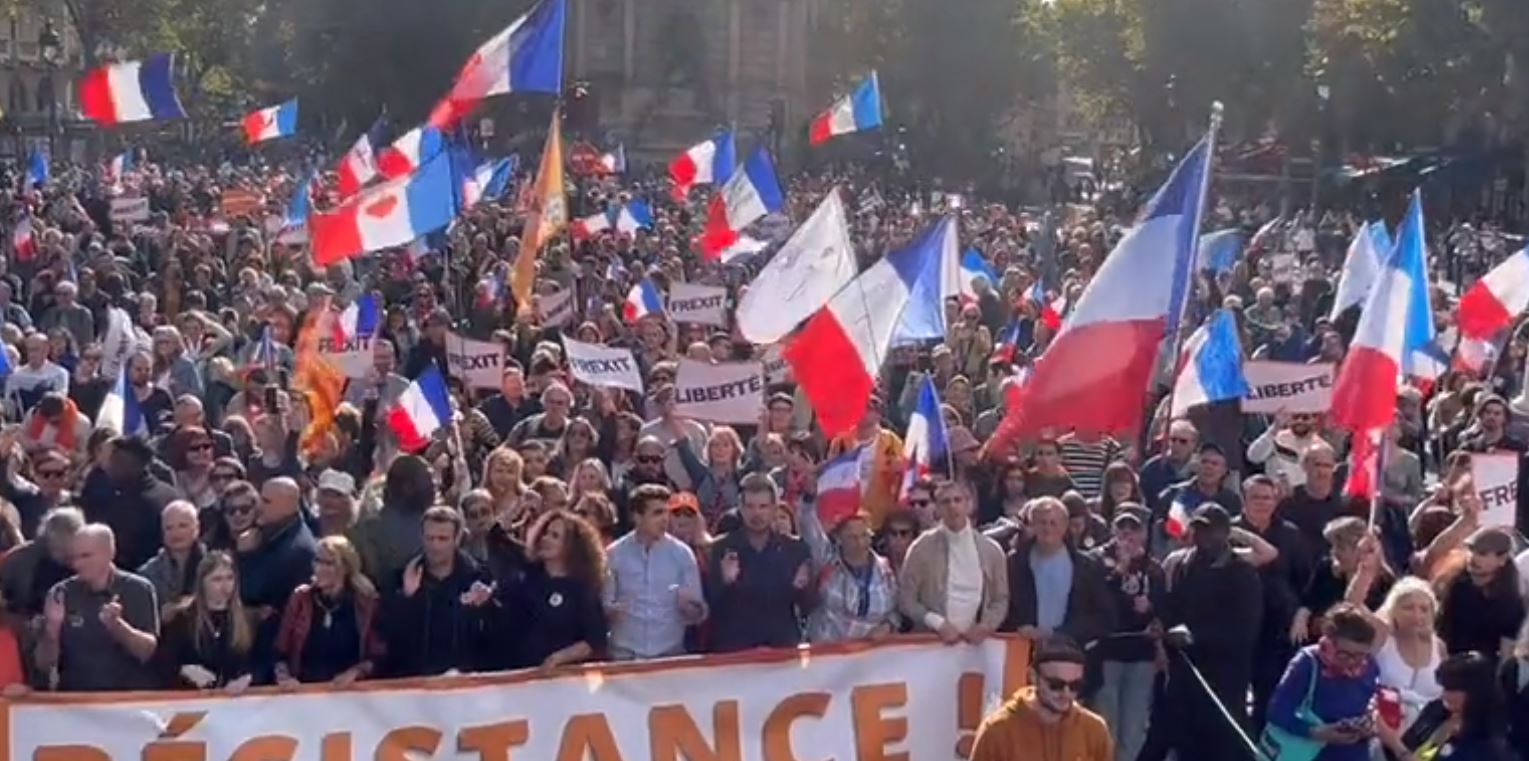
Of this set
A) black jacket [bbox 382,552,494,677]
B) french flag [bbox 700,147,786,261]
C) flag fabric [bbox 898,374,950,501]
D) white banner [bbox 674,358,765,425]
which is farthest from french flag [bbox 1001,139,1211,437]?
french flag [bbox 700,147,786,261]

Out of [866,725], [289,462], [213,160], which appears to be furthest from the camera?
[213,160]

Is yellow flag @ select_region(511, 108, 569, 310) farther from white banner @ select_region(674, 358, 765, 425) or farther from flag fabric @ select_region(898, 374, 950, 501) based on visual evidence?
flag fabric @ select_region(898, 374, 950, 501)

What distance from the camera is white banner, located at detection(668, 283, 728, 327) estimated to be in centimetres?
1894

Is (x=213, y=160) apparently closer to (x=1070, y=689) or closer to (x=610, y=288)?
(x=610, y=288)

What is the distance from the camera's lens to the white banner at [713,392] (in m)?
13.5

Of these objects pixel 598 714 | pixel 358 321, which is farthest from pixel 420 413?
pixel 598 714

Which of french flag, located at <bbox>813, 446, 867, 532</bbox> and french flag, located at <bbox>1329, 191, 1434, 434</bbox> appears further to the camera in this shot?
french flag, located at <bbox>813, 446, 867, 532</bbox>

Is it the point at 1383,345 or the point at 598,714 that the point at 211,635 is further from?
the point at 1383,345

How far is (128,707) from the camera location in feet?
26.5

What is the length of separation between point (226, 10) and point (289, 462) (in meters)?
72.7

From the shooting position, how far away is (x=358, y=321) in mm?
17078

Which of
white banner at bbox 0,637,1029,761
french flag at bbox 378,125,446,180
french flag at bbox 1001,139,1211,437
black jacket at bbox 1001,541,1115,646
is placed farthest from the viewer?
french flag at bbox 378,125,446,180

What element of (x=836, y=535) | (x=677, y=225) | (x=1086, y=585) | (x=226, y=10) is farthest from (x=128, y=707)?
(x=226, y=10)

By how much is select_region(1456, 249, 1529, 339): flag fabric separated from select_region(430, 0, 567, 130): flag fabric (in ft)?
20.4
